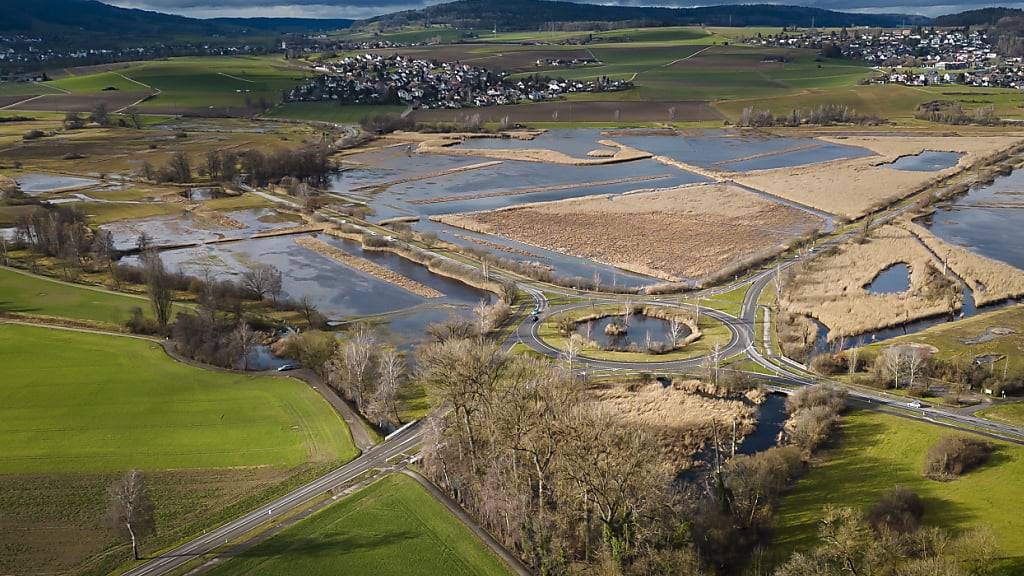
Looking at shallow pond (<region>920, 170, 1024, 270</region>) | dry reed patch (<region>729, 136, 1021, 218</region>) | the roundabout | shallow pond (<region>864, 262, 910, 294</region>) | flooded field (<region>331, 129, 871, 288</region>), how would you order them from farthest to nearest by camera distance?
dry reed patch (<region>729, 136, 1021, 218</region>)
flooded field (<region>331, 129, 871, 288</region>)
shallow pond (<region>920, 170, 1024, 270</region>)
shallow pond (<region>864, 262, 910, 294</region>)
the roundabout

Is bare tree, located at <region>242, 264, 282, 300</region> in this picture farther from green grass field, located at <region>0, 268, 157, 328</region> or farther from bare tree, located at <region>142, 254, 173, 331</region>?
green grass field, located at <region>0, 268, 157, 328</region>

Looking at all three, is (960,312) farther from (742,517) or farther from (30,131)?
(30,131)

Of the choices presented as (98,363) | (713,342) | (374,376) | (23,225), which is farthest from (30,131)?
(713,342)

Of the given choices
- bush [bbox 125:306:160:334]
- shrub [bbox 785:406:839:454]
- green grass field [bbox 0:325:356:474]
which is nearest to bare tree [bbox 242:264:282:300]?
bush [bbox 125:306:160:334]

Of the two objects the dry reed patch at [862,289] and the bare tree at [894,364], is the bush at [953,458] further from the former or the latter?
the dry reed patch at [862,289]

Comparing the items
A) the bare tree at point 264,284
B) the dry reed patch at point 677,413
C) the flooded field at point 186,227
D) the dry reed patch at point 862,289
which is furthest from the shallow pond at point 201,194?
the dry reed patch at point 862,289

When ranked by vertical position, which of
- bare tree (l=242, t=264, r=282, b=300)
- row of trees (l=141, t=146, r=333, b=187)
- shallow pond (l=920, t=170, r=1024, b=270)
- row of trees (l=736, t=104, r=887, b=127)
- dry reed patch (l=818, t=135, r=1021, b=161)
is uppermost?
row of trees (l=736, t=104, r=887, b=127)

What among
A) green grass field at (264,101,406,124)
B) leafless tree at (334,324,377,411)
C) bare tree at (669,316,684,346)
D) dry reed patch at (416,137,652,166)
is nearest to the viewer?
leafless tree at (334,324,377,411)
